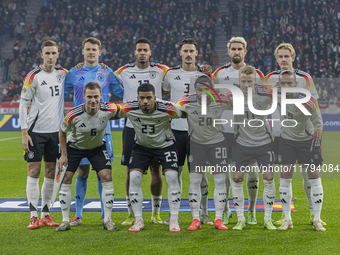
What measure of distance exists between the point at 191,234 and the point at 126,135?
162 centimetres

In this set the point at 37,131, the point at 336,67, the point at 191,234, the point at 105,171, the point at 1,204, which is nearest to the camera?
the point at 191,234

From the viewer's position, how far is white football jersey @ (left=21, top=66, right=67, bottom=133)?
5.79 meters

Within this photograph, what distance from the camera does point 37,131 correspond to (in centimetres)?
578

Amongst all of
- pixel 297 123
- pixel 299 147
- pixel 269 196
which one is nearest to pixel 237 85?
pixel 297 123

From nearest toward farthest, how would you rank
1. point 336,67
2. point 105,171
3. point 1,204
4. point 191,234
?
point 191,234 → point 105,171 → point 1,204 → point 336,67

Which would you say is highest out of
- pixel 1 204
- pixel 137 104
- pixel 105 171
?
pixel 137 104

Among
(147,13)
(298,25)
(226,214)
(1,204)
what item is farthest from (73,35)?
(226,214)

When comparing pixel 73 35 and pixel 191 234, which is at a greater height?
pixel 73 35

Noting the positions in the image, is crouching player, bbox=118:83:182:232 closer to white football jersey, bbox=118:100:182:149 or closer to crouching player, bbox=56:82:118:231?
white football jersey, bbox=118:100:182:149

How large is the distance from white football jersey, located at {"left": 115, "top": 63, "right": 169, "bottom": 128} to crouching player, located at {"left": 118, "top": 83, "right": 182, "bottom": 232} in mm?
678

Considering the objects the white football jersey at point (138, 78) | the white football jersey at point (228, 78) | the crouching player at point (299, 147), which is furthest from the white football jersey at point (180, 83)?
the crouching player at point (299, 147)

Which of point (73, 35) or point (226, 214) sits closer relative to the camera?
point (226, 214)

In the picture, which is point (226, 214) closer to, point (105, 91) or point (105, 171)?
point (105, 171)

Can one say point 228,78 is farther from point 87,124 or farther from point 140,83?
point 87,124
